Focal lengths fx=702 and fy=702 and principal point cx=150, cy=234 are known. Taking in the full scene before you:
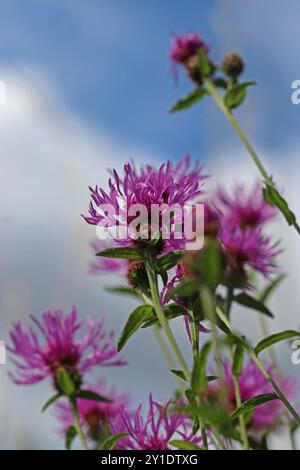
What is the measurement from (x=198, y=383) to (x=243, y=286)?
0.47 m

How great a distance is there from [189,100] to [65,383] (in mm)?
560

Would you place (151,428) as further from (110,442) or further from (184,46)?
(184,46)

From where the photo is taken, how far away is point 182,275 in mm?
550

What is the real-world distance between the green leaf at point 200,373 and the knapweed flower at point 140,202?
17 cm

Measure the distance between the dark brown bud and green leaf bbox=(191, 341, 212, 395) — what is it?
2.92 ft

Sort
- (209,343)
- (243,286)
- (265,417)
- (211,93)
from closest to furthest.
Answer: (209,343) < (243,286) < (265,417) < (211,93)

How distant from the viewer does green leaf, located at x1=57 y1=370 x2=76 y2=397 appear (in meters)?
0.84

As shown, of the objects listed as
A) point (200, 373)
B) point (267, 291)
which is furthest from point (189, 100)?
point (200, 373)

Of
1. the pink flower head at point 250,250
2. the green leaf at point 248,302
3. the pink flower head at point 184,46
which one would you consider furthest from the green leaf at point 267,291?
the pink flower head at point 184,46

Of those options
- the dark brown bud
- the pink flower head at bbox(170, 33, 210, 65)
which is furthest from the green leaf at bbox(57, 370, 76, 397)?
the pink flower head at bbox(170, 33, 210, 65)

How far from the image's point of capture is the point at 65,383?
33.3 inches

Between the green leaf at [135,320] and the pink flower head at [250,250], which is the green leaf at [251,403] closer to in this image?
the green leaf at [135,320]

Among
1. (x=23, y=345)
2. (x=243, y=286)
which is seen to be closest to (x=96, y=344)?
(x=23, y=345)
